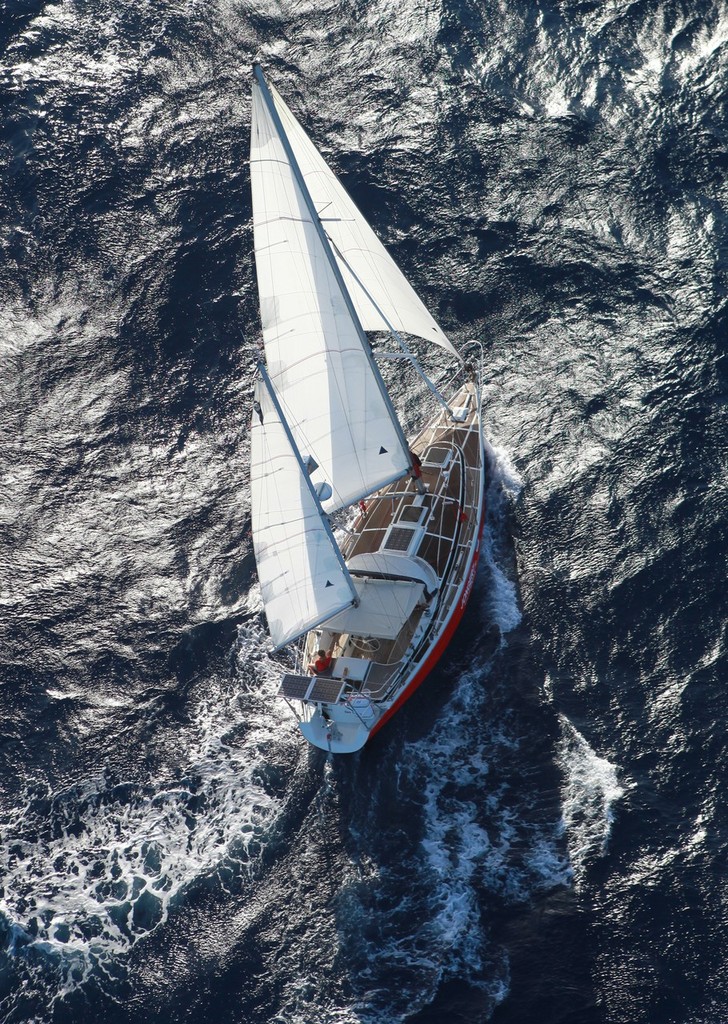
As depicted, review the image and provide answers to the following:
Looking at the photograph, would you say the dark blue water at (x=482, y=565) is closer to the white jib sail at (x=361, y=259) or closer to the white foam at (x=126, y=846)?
the white foam at (x=126, y=846)

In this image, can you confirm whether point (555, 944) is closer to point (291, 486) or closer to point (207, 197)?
point (291, 486)

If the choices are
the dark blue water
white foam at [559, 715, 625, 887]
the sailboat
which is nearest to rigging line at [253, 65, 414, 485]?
the sailboat

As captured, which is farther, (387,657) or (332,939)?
(387,657)

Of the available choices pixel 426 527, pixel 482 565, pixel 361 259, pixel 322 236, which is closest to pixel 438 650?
pixel 482 565

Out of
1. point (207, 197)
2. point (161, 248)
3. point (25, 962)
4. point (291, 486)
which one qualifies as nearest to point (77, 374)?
point (161, 248)

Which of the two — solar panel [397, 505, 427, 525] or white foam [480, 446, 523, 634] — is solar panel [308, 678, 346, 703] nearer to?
white foam [480, 446, 523, 634]

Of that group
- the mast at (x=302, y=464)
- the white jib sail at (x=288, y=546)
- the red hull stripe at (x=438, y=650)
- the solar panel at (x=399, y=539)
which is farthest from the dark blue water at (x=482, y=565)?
the mast at (x=302, y=464)

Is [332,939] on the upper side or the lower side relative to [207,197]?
lower
